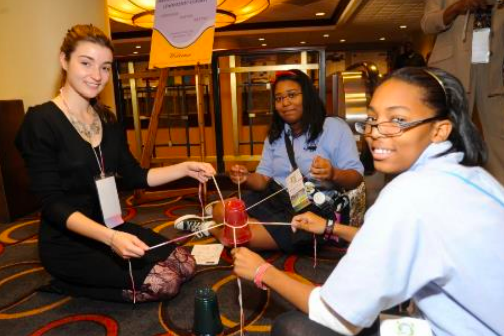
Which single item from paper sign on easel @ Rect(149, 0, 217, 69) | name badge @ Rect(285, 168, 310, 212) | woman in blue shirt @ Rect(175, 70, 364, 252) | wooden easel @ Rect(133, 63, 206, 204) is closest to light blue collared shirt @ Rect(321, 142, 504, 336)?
name badge @ Rect(285, 168, 310, 212)

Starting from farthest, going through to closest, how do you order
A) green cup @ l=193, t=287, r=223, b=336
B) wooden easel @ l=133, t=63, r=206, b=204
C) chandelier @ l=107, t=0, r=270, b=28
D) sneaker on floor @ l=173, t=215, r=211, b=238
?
chandelier @ l=107, t=0, r=270, b=28 → wooden easel @ l=133, t=63, r=206, b=204 → sneaker on floor @ l=173, t=215, r=211, b=238 → green cup @ l=193, t=287, r=223, b=336

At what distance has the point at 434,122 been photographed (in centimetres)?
84

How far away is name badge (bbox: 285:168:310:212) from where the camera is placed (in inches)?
76.6

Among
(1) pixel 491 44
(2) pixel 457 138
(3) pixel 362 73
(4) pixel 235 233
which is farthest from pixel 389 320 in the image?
(3) pixel 362 73

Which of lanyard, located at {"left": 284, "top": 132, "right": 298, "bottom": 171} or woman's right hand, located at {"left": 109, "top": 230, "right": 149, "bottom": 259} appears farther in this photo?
lanyard, located at {"left": 284, "top": 132, "right": 298, "bottom": 171}

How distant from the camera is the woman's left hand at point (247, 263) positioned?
106cm

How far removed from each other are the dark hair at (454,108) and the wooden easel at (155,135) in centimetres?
228

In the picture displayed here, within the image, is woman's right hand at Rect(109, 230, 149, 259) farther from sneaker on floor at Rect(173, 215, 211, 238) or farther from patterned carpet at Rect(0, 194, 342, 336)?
sneaker on floor at Rect(173, 215, 211, 238)

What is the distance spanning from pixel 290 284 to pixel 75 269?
45.4 inches

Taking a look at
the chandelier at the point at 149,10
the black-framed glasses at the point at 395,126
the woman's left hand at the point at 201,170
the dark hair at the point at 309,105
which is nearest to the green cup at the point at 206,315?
the woman's left hand at the point at 201,170

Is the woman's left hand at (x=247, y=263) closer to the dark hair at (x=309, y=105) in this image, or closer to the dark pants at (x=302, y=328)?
the dark pants at (x=302, y=328)

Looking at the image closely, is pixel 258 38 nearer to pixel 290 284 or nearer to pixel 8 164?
pixel 8 164

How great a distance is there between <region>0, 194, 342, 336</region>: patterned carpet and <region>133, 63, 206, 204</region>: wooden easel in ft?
3.68

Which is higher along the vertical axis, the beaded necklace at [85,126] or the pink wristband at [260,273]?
the beaded necklace at [85,126]
